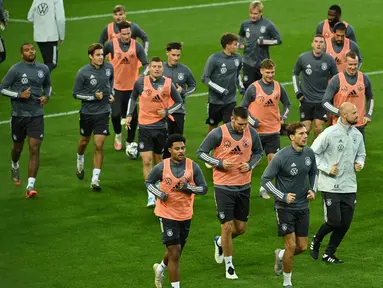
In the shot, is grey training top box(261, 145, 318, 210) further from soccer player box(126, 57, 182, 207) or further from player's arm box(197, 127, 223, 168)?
soccer player box(126, 57, 182, 207)

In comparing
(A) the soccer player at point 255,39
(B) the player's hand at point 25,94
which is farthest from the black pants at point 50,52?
(B) the player's hand at point 25,94

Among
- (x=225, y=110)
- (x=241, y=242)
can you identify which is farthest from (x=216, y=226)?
(x=225, y=110)

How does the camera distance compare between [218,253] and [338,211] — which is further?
[218,253]

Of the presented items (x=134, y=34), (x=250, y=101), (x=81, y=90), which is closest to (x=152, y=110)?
(x=81, y=90)

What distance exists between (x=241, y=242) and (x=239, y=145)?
220 centimetres

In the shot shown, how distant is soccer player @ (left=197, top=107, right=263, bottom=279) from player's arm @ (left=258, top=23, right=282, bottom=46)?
7.47 m

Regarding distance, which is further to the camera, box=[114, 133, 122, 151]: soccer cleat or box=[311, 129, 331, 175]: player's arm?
box=[114, 133, 122, 151]: soccer cleat

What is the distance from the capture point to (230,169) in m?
17.2

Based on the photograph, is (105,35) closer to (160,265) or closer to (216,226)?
(216,226)

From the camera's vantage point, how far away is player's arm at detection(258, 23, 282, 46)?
24.6m

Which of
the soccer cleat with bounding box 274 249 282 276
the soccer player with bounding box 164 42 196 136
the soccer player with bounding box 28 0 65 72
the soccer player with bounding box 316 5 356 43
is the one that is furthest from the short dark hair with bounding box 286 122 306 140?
the soccer player with bounding box 28 0 65 72

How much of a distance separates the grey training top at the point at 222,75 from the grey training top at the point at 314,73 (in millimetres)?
1099

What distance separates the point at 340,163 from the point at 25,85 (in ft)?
20.0

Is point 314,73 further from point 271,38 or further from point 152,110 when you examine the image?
point 152,110
